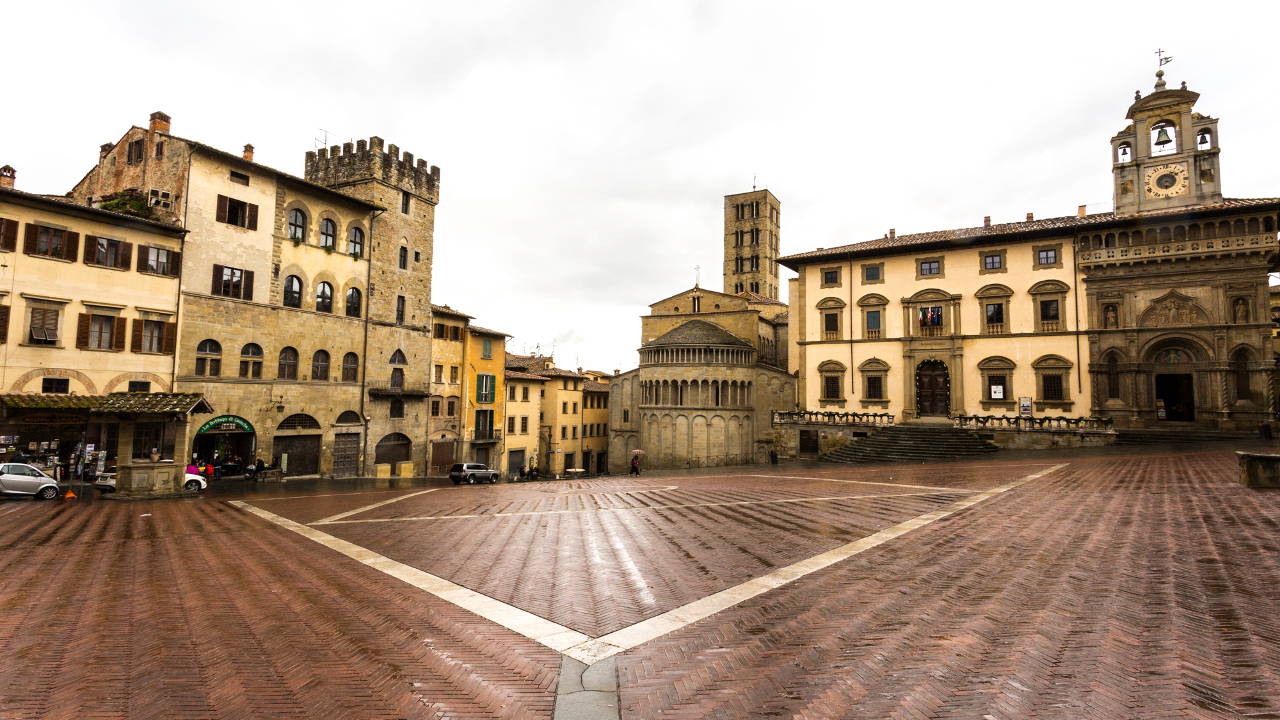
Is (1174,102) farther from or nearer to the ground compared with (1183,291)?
farther from the ground

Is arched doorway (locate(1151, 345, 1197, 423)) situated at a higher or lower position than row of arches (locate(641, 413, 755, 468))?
higher

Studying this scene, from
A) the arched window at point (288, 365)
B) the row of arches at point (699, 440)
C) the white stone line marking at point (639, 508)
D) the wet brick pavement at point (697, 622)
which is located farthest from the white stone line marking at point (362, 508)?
the row of arches at point (699, 440)

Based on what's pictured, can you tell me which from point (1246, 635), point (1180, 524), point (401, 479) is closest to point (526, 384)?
point (401, 479)

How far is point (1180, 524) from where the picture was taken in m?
11.4

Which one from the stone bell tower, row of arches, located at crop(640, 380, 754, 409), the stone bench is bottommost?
the stone bench

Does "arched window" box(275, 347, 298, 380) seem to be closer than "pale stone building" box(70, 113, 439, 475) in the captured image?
No

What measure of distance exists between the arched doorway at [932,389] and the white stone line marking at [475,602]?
35.6 meters

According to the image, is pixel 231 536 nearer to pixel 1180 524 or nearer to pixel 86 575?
pixel 86 575

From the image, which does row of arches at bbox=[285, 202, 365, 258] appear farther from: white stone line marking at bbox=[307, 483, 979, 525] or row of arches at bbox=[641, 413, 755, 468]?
→ row of arches at bbox=[641, 413, 755, 468]

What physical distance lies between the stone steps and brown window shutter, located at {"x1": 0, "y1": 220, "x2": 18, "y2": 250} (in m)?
38.7

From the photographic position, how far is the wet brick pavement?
17.5ft

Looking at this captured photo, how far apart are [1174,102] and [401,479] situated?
48564mm

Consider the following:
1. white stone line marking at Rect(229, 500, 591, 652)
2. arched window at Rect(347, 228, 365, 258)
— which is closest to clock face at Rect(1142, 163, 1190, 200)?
white stone line marking at Rect(229, 500, 591, 652)

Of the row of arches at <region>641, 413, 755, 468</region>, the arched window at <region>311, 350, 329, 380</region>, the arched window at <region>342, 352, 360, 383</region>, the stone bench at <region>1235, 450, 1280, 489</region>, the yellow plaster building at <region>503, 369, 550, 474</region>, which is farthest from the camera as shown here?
the row of arches at <region>641, 413, 755, 468</region>
